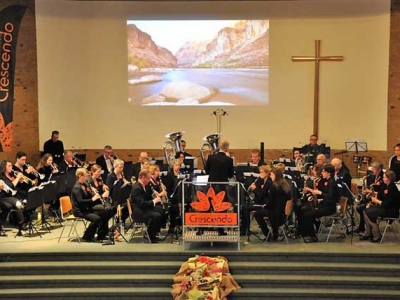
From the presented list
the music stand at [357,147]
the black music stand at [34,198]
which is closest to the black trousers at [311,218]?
the black music stand at [34,198]

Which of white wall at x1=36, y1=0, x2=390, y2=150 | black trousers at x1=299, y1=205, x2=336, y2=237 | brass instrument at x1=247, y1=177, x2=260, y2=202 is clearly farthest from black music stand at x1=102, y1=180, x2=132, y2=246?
white wall at x1=36, y1=0, x2=390, y2=150

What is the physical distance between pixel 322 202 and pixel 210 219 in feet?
7.17

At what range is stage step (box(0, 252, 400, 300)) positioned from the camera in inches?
342

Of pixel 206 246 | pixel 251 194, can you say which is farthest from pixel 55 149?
pixel 206 246

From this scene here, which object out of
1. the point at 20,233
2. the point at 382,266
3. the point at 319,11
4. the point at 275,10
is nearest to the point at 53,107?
the point at 20,233

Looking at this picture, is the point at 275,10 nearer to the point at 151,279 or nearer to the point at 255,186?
the point at 255,186

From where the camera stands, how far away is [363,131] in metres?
16.2

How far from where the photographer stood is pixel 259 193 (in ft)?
33.6

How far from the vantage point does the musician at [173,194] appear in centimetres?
1027

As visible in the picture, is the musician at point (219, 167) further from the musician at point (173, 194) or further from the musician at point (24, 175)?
the musician at point (24, 175)

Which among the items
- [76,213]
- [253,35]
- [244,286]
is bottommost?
[244,286]

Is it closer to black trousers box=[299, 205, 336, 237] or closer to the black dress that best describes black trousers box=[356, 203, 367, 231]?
the black dress

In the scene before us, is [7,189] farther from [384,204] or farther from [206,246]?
[384,204]

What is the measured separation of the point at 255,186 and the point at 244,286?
2.20 meters
